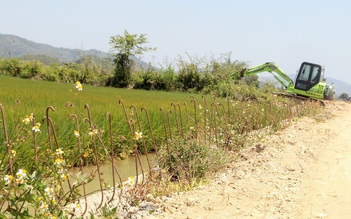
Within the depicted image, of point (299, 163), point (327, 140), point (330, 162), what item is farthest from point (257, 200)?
point (327, 140)

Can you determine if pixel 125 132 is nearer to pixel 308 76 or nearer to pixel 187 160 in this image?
pixel 187 160

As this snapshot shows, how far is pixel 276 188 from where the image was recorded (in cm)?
585

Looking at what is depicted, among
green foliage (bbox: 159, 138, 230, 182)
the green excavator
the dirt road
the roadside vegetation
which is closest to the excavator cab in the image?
the green excavator

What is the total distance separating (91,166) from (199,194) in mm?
3012

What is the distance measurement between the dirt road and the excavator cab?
→ 565 inches

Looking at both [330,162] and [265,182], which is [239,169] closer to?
[265,182]

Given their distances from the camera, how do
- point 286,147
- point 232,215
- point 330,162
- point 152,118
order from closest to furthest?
point 232,215 → point 330,162 → point 286,147 → point 152,118

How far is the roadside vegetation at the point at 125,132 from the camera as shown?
10.8ft

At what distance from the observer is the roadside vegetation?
129 inches

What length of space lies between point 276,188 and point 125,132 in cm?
359

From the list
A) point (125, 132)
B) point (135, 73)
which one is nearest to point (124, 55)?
point (135, 73)

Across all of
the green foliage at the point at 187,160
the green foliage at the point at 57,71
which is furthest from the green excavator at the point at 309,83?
the green foliage at the point at 187,160

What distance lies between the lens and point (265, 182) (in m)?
6.05

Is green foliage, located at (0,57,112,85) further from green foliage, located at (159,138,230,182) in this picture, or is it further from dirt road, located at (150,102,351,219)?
green foliage, located at (159,138,230,182)
